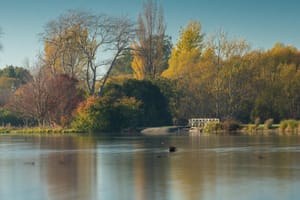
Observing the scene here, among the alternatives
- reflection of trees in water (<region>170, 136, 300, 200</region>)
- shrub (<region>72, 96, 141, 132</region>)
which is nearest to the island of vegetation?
shrub (<region>72, 96, 141, 132</region>)

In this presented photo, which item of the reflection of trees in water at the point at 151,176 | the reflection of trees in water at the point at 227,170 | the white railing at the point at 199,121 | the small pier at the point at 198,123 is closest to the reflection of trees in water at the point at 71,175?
Answer: the reflection of trees in water at the point at 151,176

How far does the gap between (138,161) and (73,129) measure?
35.1 meters

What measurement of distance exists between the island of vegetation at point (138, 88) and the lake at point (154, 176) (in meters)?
31.0

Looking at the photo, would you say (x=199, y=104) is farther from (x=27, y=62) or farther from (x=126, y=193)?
(x=126, y=193)

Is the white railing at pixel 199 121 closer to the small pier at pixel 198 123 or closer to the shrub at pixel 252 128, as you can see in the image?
the small pier at pixel 198 123

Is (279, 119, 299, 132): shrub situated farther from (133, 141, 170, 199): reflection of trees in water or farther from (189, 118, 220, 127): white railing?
(133, 141, 170, 199): reflection of trees in water

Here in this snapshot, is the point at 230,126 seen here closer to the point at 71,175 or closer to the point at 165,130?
the point at 165,130

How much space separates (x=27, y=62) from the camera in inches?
2623

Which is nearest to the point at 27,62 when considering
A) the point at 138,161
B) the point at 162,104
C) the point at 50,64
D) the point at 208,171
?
the point at 50,64

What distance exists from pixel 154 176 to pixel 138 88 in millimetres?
43004

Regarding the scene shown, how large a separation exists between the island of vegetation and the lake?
3105 centimetres

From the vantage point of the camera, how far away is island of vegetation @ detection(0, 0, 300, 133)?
57.2 metres

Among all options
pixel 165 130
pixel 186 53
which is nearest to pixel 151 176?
pixel 165 130

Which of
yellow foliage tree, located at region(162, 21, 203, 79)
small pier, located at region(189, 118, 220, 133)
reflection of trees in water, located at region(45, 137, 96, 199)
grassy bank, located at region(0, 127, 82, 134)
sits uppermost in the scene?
yellow foliage tree, located at region(162, 21, 203, 79)
